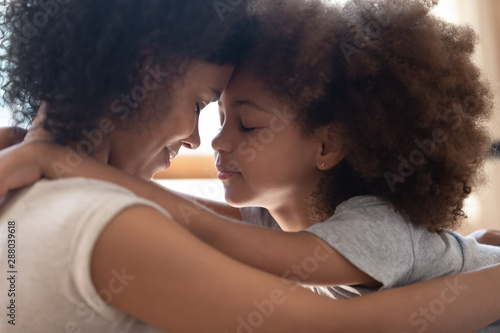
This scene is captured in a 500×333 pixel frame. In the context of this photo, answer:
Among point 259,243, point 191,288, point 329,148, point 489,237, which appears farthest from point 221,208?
point 191,288

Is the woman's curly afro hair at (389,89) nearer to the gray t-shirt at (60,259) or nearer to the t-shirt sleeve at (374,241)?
the t-shirt sleeve at (374,241)

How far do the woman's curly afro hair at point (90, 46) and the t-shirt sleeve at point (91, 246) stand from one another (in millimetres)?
250

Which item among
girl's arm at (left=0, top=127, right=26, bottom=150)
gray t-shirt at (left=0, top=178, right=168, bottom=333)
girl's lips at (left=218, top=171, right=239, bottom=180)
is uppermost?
girl's lips at (left=218, top=171, right=239, bottom=180)

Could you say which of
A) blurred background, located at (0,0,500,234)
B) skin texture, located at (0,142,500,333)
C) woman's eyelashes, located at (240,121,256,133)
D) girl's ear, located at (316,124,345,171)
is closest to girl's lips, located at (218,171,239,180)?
woman's eyelashes, located at (240,121,256,133)

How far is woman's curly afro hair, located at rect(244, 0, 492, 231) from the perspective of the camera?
1.19 m

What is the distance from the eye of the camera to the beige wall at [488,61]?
339 centimetres

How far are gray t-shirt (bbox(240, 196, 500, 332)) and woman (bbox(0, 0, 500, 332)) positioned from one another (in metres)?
0.08

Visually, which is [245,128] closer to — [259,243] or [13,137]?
[259,243]

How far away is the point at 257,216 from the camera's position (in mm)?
1630

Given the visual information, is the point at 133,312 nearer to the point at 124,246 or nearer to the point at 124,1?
the point at 124,246

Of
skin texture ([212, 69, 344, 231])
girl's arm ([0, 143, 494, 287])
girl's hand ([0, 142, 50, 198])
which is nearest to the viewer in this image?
girl's hand ([0, 142, 50, 198])

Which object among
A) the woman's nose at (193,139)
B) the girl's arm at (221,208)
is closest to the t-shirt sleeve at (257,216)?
the girl's arm at (221,208)

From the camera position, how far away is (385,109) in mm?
1212

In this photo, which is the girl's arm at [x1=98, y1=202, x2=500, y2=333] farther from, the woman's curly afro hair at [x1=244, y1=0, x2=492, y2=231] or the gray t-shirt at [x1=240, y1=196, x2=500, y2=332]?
the woman's curly afro hair at [x1=244, y1=0, x2=492, y2=231]
